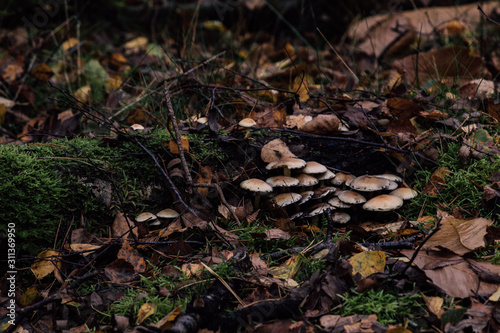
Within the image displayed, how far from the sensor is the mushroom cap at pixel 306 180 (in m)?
2.73

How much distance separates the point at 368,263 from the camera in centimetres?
211

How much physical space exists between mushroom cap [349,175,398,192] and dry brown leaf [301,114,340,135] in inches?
18.7

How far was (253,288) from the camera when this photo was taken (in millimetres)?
2129

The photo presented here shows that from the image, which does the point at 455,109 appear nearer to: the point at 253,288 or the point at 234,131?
the point at 234,131

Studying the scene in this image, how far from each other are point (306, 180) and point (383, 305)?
104cm

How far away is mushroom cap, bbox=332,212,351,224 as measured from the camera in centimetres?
279

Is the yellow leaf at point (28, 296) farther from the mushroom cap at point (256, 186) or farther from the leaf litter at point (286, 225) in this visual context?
the mushroom cap at point (256, 186)

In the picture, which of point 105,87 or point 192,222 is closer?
point 192,222

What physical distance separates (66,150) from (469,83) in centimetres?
350

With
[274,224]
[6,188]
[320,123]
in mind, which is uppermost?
[320,123]

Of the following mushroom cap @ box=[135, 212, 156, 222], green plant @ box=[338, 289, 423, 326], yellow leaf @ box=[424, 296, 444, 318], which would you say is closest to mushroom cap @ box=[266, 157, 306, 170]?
mushroom cap @ box=[135, 212, 156, 222]

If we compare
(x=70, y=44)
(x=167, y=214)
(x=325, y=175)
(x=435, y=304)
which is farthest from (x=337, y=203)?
(x=70, y=44)

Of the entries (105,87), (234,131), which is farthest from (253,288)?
(105,87)

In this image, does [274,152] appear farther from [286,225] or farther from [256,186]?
[286,225]
